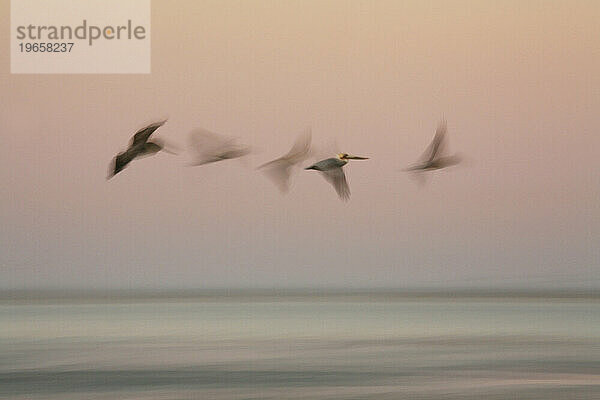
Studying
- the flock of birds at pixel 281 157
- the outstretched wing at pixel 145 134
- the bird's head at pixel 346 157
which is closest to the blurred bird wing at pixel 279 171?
the flock of birds at pixel 281 157

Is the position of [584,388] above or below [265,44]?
below

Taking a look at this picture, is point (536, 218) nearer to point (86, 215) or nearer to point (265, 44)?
point (265, 44)

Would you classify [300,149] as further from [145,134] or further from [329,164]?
[145,134]

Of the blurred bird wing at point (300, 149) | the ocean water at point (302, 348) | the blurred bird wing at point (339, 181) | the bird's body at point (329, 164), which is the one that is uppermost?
the blurred bird wing at point (300, 149)

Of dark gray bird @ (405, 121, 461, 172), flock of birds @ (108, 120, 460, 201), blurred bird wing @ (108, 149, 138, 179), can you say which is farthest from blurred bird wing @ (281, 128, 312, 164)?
blurred bird wing @ (108, 149, 138, 179)

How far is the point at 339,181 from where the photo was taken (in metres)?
2.94

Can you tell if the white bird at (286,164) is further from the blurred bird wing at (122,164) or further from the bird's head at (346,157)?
the blurred bird wing at (122,164)

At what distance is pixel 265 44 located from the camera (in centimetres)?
291

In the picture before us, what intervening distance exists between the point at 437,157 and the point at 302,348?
593 mm

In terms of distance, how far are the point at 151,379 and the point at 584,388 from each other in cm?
108

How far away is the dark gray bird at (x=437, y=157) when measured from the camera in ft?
9.62

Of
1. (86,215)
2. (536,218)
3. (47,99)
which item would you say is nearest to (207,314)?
(86,215)

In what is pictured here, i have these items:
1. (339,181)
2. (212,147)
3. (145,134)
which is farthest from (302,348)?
(145,134)

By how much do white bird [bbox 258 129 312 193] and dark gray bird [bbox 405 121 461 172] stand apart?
0.89 ft
